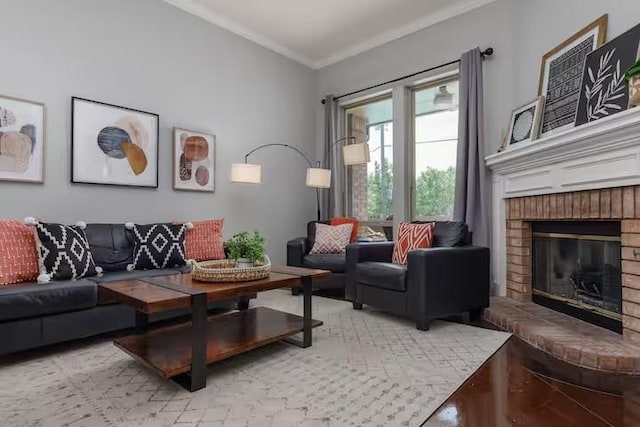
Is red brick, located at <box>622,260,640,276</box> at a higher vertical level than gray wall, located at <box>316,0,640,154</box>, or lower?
lower

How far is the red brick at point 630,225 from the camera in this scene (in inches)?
82.0

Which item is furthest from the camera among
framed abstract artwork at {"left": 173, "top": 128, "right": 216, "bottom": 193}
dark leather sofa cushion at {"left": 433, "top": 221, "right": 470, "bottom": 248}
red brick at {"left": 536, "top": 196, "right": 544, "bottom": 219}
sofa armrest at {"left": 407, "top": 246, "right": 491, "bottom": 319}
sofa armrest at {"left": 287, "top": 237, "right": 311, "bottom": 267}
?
sofa armrest at {"left": 287, "top": 237, "right": 311, "bottom": 267}

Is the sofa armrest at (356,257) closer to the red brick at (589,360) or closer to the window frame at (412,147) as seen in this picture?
the window frame at (412,147)

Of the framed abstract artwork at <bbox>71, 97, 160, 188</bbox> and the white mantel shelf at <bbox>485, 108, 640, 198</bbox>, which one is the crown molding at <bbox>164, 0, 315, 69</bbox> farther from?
the white mantel shelf at <bbox>485, 108, 640, 198</bbox>

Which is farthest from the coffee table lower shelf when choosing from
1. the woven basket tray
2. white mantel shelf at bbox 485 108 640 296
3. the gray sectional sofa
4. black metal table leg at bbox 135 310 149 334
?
white mantel shelf at bbox 485 108 640 296

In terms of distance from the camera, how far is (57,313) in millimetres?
2182

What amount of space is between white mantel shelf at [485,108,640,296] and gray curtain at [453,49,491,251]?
0.31 feet

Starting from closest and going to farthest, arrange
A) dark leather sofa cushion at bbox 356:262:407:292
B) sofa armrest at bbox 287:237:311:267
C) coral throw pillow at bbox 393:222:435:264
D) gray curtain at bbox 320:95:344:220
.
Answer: dark leather sofa cushion at bbox 356:262:407:292 → coral throw pillow at bbox 393:222:435:264 → sofa armrest at bbox 287:237:311:267 → gray curtain at bbox 320:95:344:220

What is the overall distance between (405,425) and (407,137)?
3.47 metres

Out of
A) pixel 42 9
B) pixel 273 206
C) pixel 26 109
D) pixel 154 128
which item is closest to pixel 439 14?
pixel 273 206

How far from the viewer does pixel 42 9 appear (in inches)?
112

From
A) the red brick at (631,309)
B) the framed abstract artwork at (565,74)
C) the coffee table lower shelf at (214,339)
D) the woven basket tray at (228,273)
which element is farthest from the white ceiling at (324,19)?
the coffee table lower shelf at (214,339)

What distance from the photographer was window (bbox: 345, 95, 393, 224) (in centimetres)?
464

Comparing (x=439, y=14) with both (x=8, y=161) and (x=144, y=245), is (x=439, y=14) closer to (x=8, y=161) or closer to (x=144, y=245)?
(x=144, y=245)
